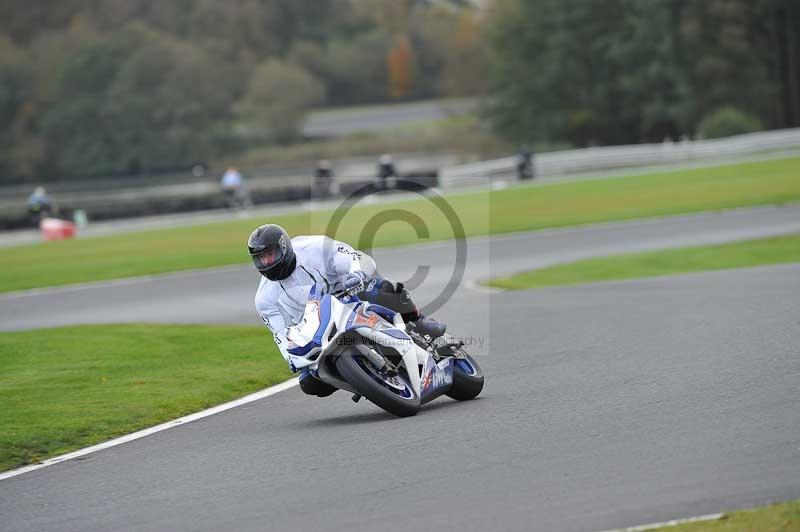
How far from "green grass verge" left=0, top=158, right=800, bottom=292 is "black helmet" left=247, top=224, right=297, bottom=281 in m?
17.0

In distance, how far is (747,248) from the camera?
21.3 metres

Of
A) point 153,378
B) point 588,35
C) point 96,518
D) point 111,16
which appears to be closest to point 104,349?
point 153,378

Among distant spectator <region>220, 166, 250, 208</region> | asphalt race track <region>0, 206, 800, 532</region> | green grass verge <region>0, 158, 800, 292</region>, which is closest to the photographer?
asphalt race track <region>0, 206, 800, 532</region>

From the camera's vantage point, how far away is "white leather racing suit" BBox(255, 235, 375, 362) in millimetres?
8742

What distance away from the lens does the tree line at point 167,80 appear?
7775cm

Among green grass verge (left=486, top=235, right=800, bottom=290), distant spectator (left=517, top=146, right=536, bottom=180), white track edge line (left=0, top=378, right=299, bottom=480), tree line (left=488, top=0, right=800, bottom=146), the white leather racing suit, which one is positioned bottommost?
white track edge line (left=0, top=378, right=299, bottom=480)

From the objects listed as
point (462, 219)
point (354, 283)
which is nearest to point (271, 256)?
point (354, 283)

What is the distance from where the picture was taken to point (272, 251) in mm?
8492

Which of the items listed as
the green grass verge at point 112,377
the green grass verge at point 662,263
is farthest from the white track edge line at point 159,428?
the green grass verge at point 662,263

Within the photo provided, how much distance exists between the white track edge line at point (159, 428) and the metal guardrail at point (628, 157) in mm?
34118

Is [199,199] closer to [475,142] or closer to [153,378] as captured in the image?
[153,378]

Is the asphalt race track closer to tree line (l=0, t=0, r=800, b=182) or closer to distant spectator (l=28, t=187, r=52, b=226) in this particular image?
distant spectator (l=28, t=187, r=52, b=226)

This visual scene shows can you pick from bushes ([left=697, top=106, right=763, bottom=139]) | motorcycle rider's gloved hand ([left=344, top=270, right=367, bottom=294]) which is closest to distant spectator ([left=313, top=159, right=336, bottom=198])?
bushes ([left=697, top=106, right=763, bottom=139])

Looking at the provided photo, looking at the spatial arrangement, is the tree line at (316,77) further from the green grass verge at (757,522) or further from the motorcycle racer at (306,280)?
the green grass verge at (757,522)
